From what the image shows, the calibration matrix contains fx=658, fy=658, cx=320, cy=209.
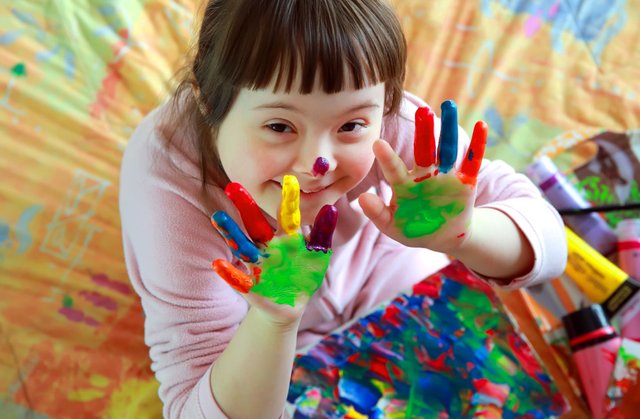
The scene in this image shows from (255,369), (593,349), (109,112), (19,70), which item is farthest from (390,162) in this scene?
(19,70)

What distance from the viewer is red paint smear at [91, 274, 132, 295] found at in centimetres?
99

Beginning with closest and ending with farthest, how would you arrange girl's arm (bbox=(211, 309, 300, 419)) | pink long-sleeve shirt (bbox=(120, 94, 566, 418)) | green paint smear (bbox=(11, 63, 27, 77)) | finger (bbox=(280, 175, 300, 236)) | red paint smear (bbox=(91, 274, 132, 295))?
finger (bbox=(280, 175, 300, 236)), girl's arm (bbox=(211, 309, 300, 419)), pink long-sleeve shirt (bbox=(120, 94, 566, 418)), red paint smear (bbox=(91, 274, 132, 295)), green paint smear (bbox=(11, 63, 27, 77))

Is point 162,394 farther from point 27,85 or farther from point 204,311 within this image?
point 27,85

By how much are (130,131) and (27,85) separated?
194 millimetres

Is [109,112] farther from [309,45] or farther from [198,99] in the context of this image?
[309,45]

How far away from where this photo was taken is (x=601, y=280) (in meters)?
1.01

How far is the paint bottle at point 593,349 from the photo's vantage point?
93cm

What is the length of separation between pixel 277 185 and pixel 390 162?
0.37 ft

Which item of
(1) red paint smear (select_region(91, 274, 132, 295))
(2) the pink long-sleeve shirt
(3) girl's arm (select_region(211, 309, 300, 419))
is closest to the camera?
(3) girl's arm (select_region(211, 309, 300, 419))

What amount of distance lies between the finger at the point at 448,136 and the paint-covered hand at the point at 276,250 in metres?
0.11

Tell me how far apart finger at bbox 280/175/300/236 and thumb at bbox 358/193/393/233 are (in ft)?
0.29

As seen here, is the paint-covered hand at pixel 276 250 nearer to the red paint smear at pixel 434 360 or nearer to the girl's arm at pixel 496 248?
the girl's arm at pixel 496 248

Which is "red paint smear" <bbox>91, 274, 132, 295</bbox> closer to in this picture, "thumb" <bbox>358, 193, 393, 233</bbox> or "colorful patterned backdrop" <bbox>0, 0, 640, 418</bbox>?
"colorful patterned backdrop" <bbox>0, 0, 640, 418</bbox>

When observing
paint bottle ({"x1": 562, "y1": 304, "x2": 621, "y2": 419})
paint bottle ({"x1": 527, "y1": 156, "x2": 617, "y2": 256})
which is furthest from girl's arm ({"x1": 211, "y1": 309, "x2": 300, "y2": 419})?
paint bottle ({"x1": 527, "y1": 156, "x2": 617, "y2": 256})
